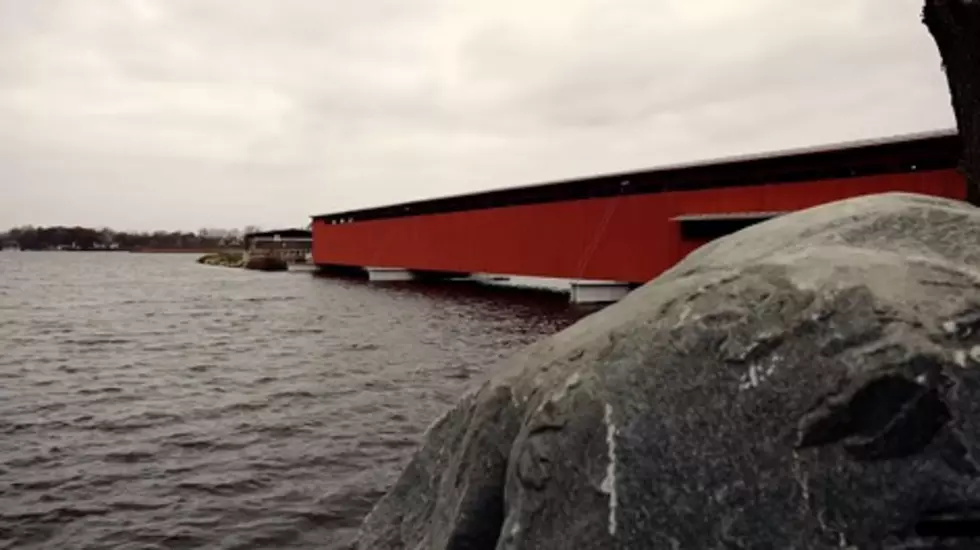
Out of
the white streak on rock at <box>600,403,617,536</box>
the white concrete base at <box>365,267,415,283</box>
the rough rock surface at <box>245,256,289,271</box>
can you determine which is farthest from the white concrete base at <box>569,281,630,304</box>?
the rough rock surface at <box>245,256,289,271</box>

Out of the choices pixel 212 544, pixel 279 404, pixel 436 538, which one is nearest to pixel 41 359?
pixel 279 404

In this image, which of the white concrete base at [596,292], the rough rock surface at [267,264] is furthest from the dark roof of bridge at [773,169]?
the rough rock surface at [267,264]

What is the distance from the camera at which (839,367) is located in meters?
2.82

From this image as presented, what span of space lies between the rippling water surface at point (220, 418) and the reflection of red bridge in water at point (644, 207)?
14.6ft

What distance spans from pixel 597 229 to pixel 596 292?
2.71 m

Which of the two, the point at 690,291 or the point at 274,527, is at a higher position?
the point at 690,291

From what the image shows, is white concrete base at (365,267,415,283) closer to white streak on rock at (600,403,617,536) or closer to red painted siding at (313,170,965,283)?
red painted siding at (313,170,965,283)

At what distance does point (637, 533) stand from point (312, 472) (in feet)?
21.7

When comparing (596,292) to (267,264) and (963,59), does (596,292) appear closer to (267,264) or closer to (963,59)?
(963,59)

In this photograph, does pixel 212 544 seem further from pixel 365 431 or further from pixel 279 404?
pixel 279 404

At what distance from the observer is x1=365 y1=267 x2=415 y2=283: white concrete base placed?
5122cm

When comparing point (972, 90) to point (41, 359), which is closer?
point (972, 90)

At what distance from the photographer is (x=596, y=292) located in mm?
30922

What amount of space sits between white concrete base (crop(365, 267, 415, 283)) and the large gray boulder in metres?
47.9
